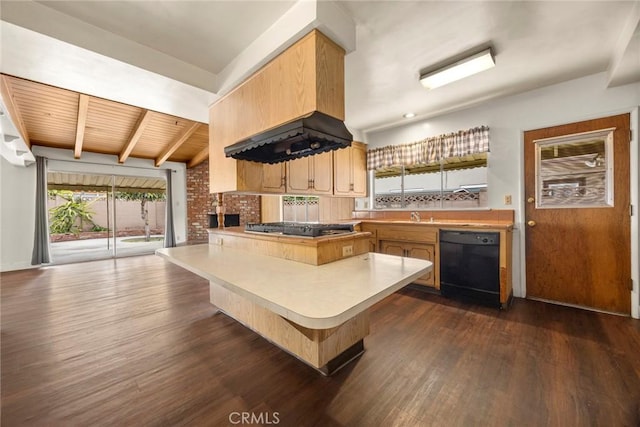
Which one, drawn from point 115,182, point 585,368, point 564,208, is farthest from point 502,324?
point 115,182

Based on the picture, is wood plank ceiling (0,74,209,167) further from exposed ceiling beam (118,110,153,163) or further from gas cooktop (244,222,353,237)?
gas cooktop (244,222,353,237)

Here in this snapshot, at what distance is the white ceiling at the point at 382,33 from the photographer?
1.54 m

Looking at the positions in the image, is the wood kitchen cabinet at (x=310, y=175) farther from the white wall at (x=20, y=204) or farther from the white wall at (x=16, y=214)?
the white wall at (x=16, y=214)

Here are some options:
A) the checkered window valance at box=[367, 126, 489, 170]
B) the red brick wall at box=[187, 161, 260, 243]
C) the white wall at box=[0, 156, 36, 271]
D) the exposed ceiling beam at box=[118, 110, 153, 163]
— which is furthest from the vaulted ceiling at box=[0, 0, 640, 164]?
the red brick wall at box=[187, 161, 260, 243]

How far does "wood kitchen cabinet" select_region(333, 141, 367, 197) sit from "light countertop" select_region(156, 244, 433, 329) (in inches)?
86.9

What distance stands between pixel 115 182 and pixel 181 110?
194 inches

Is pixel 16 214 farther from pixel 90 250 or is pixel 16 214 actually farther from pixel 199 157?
pixel 199 157

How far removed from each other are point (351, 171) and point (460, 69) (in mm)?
2046

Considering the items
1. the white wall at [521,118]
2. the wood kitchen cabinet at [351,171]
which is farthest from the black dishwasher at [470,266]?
the wood kitchen cabinet at [351,171]

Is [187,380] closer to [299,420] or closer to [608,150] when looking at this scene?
[299,420]

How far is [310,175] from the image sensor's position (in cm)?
323

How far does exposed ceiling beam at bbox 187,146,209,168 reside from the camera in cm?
605

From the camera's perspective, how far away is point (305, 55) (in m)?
1.49

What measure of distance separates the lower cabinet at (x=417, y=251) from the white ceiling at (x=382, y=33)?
1943 millimetres
